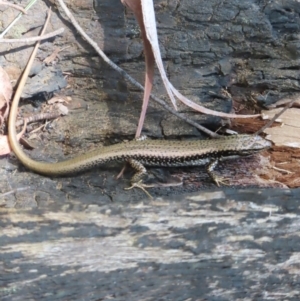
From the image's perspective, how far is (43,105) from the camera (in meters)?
2.29

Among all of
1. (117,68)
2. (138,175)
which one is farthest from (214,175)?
(117,68)

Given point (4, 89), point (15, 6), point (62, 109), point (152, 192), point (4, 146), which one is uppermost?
point (15, 6)

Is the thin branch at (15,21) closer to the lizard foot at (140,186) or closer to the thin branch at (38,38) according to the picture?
the thin branch at (38,38)

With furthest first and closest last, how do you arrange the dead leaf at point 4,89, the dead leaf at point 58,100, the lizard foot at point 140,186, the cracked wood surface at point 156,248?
the dead leaf at point 58,100, the dead leaf at point 4,89, the lizard foot at point 140,186, the cracked wood surface at point 156,248

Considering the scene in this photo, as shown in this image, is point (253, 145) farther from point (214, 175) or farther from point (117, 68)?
point (117, 68)

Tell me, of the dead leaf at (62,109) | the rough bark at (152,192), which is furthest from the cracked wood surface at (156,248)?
the dead leaf at (62,109)

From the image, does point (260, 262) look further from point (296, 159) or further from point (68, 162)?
point (68, 162)

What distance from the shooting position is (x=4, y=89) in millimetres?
2195

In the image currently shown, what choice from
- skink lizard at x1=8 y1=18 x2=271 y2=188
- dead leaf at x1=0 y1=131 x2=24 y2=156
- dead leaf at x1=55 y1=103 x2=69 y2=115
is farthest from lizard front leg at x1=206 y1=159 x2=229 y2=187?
dead leaf at x1=0 y1=131 x2=24 y2=156

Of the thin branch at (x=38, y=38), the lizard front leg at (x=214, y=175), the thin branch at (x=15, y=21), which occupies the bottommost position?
the lizard front leg at (x=214, y=175)

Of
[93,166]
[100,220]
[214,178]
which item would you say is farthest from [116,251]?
→ [214,178]

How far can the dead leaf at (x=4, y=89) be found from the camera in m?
2.19

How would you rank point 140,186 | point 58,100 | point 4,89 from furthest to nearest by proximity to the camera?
point 58,100 → point 4,89 → point 140,186

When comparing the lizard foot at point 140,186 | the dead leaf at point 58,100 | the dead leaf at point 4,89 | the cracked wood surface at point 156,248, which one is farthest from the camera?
the dead leaf at point 58,100
